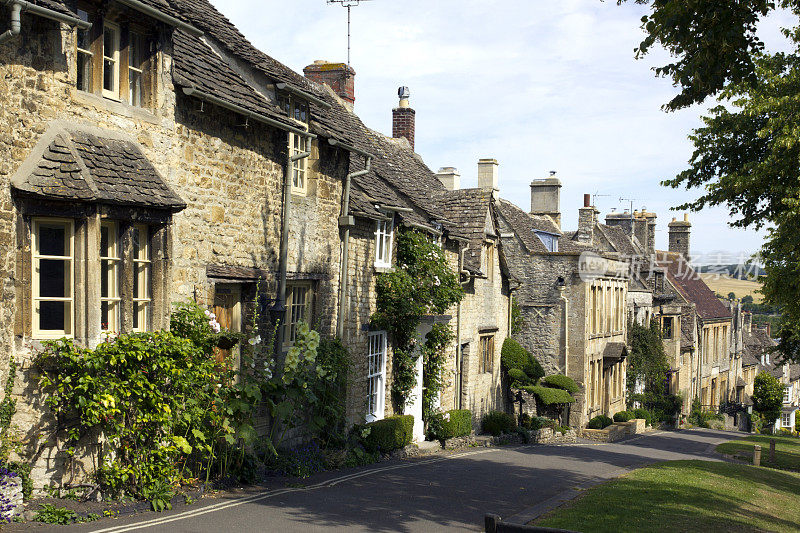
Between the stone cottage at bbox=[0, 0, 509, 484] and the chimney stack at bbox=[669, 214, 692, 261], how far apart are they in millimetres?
47315

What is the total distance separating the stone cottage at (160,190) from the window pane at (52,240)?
2 cm


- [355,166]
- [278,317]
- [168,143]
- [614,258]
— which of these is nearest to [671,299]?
[614,258]

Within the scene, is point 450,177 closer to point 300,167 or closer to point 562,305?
point 562,305

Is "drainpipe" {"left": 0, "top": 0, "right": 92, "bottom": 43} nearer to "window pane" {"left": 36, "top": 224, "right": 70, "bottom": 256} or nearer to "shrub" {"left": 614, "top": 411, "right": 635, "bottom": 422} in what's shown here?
"window pane" {"left": 36, "top": 224, "right": 70, "bottom": 256}

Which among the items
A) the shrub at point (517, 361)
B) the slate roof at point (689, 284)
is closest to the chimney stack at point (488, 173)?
the shrub at point (517, 361)

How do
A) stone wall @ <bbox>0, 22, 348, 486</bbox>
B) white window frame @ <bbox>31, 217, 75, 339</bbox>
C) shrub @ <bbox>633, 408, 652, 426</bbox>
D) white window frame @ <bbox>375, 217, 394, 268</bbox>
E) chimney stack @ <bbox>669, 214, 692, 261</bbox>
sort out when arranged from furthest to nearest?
chimney stack @ <bbox>669, 214, 692, 261</bbox>
shrub @ <bbox>633, 408, 652, 426</bbox>
white window frame @ <bbox>375, 217, 394, 268</bbox>
white window frame @ <bbox>31, 217, 75, 339</bbox>
stone wall @ <bbox>0, 22, 348, 486</bbox>

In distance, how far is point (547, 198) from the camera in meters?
44.9

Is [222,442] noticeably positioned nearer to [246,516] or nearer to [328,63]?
[246,516]

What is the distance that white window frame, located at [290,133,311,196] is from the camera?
16.4m

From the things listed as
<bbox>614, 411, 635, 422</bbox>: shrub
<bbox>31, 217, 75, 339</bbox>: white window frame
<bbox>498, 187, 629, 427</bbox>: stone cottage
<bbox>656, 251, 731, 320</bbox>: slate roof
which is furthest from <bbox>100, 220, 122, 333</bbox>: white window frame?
<bbox>656, 251, 731, 320</bbox>: slate roof

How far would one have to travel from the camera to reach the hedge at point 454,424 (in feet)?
76.9

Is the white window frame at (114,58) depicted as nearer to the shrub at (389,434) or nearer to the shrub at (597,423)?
the shrub at (389,434)

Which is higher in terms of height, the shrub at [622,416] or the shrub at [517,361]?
the shrub at [517,361]

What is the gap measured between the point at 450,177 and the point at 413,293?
15.9m
